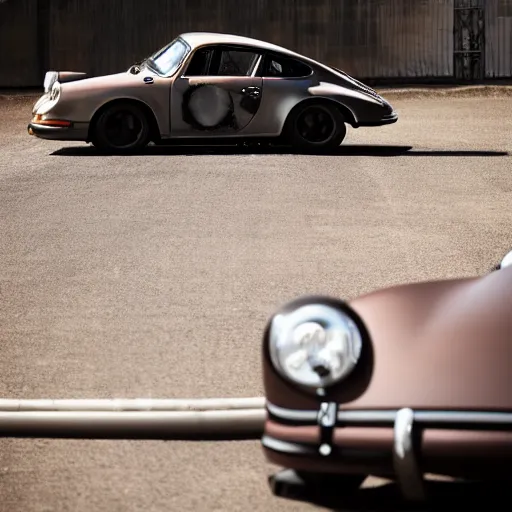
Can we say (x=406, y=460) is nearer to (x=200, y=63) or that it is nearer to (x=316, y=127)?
(x=200, y=63)

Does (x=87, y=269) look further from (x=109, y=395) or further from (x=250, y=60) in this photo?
(x=250, y=60)

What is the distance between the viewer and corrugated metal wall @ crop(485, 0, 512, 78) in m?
27.1

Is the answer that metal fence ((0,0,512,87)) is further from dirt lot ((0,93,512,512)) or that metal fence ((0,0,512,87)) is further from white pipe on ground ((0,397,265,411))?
white pipe on ground ((0,397,265,411))

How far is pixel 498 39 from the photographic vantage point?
89.5ft

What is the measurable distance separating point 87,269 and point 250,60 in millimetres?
6821

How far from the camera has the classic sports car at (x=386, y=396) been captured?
367 centimetres

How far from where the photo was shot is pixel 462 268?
28.0ft

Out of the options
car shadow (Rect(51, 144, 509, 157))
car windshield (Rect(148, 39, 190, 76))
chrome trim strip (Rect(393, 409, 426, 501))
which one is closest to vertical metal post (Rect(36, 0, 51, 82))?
car shadow (Rect(51, 144, 509, 157))

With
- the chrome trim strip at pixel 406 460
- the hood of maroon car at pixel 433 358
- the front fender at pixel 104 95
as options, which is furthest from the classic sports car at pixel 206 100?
the chrome trim strip at pixel 406 460

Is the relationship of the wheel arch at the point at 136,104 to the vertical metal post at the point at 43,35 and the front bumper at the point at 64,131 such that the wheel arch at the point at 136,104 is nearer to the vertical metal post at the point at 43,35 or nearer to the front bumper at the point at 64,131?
the front bumper at the point at 64,131

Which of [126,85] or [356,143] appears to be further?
[356,143]

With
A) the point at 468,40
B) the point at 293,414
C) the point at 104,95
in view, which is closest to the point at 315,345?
the point at 293,414

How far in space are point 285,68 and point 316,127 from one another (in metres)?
0.74

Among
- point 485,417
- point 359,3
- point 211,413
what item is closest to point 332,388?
point 485,417
